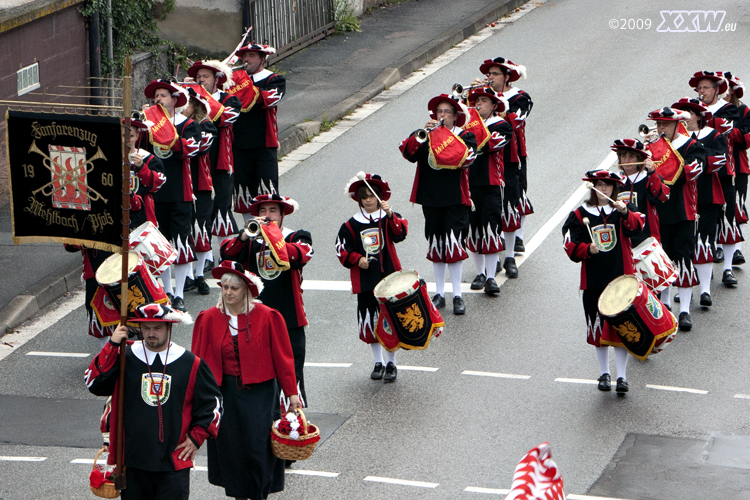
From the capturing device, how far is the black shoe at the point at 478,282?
42.2ft

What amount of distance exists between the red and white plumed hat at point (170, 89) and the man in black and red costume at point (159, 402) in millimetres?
5475

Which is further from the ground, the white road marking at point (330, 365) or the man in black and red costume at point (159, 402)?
the man in black and red costume at point (159, 402)

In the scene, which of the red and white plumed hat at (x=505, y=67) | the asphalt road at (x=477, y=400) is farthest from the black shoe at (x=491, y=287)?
the red and white plumed hat at (x=505, y=67)

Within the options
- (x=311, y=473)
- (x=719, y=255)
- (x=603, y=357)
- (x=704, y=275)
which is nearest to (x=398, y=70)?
(x=719, y=255)

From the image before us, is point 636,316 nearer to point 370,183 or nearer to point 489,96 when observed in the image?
point 370,183

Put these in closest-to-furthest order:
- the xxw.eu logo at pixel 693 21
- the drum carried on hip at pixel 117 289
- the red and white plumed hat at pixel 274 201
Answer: the red and white plumed hat at pixel 274 201, the drum carried on hip at pixel 117 289, the xxw.eu logo at pixel 693 21

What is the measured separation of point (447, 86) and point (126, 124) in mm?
14706

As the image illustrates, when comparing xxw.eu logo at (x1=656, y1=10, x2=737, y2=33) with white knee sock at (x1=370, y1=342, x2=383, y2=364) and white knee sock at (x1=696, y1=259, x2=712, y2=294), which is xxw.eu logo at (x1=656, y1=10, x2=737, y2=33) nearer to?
white knee sock at (x1=696, y1=259, x2=712, y2=294)

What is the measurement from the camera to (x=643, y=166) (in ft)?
34.7

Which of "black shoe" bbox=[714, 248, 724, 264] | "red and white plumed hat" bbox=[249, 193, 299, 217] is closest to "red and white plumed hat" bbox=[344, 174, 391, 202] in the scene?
"red and white plumed hat" bbox=[249, 193, 299, 217]

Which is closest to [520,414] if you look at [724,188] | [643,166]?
[643,166]

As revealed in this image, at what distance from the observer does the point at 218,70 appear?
13211 mm

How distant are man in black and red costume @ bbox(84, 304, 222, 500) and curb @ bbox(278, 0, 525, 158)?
11.1 m

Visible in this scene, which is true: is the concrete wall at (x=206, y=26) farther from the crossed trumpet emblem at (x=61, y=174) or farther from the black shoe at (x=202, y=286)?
the crossed trumpet emblem at (x=61, y=174)
